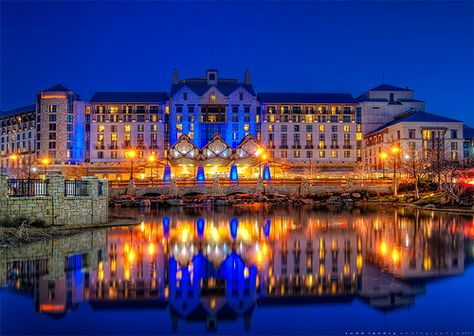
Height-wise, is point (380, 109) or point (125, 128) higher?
point (380, 109)

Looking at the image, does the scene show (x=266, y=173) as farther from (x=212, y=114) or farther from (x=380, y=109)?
(x=380, y=109)

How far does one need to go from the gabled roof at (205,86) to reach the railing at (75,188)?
79.7 m

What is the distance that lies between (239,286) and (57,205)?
16.9 metres

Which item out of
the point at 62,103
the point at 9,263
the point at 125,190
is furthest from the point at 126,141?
the point at 9,263

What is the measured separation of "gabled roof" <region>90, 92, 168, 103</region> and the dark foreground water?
89.5 metres

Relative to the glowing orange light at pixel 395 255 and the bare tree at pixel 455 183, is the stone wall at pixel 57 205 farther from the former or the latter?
the bare tree at pixel 455 183

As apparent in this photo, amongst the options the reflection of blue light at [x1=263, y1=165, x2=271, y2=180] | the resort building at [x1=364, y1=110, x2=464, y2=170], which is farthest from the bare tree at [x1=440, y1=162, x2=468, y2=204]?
the resort building at [x1=364, y1=110, x2=464, y2=170]

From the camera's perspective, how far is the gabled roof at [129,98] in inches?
4328

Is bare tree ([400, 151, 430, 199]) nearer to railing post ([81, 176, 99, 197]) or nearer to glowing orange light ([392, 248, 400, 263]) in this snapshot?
glowing orange light ([392, 248, 400, 263])

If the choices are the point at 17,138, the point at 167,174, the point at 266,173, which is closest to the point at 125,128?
the point at 17,138

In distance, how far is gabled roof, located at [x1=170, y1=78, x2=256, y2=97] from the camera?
109 metres

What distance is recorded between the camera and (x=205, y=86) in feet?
363

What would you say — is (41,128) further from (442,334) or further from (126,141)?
(442,334)

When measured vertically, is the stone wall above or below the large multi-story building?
below
